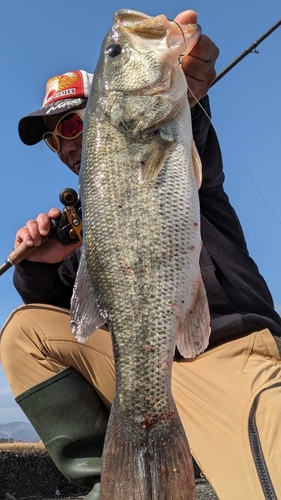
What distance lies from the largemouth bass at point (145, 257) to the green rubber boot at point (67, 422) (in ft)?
4.14

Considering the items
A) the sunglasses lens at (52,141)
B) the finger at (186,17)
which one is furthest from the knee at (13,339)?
the finger at (186,17)

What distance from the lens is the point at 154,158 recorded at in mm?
2408

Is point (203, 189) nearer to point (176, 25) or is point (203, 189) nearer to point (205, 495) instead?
point (176, 25)

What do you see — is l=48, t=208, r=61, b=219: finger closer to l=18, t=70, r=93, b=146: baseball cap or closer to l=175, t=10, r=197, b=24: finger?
l=18, t=70, r=93, b=146: baseball cap

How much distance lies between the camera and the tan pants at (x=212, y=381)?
2.76 meters

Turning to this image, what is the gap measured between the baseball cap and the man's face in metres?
0.08

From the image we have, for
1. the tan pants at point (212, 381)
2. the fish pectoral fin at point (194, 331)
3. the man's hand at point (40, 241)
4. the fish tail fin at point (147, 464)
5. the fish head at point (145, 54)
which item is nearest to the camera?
the fish tail fin at point (147, 464)

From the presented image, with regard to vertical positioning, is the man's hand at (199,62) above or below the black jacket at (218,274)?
above

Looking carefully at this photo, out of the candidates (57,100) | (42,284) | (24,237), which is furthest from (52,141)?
(42,284)

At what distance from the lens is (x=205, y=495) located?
5.42 meters

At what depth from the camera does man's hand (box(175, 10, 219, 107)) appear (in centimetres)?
281

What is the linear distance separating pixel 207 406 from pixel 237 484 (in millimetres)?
486

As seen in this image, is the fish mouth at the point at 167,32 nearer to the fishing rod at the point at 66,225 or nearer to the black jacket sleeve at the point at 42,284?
the fishing rod at the point at 66,225

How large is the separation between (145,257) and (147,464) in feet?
2.85
